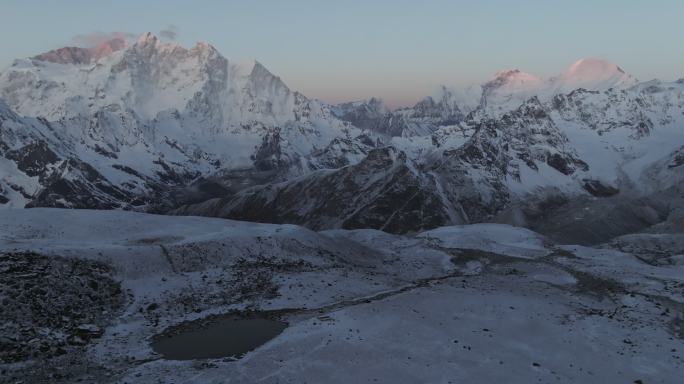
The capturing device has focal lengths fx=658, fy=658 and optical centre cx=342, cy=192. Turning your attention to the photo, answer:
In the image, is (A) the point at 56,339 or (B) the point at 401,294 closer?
(A) the point at 56,339

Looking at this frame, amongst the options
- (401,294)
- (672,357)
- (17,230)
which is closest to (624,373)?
(672,357)

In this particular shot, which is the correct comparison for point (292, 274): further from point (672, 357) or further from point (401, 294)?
point (672, 357)

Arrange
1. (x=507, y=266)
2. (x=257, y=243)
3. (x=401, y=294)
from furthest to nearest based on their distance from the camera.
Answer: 1. (x=507, y=266)
2. (x=257, y=243)
3. (x=401, y=294)

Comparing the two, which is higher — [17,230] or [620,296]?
[17,230]

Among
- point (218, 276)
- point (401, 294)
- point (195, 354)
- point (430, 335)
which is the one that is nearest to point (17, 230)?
point (218, 276)

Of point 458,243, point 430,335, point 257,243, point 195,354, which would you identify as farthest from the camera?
→ point 458,243

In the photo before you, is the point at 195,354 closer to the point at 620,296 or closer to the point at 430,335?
the point at 430,335
